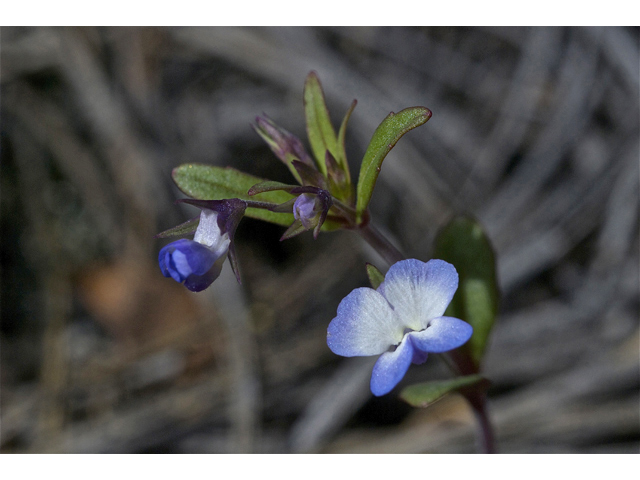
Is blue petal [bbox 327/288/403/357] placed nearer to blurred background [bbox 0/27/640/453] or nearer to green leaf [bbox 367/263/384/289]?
green leaf [bbox 367/263/384/289]

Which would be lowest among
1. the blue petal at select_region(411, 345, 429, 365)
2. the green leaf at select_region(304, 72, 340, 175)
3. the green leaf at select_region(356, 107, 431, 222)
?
the blue petal at select_region(411, 345, 429, 365)

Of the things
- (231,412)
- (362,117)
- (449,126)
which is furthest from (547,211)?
(231,412)

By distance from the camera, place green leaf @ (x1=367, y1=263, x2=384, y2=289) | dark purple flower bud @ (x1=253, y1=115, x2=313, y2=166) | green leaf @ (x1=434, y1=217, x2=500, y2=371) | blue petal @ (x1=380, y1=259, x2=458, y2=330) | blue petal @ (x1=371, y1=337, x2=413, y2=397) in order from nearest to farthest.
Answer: blue petal @ (x1=371, y1=337, x2=413, y2=397) → blue petal @ (x1=380, y1=259, x2=458, y2=330) → green leaf @ (x1=367, y1=263, x2=384, y2=289) → dark purple flower bud @ (x1=253, y1=115, x2=313, y2=166) → green leaf @ (x1=434, y1=217, x2=500, y2=371)

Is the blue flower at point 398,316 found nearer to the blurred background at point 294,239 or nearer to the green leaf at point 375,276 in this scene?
the green leaf at point 375,276

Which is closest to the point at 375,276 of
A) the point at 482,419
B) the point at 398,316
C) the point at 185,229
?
the point at 398,316

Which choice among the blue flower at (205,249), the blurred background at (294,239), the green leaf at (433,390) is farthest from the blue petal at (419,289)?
the blurred background at (294,239)

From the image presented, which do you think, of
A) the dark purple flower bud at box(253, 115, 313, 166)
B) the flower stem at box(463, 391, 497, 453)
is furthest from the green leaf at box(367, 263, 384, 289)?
the flower stem at box(463, 391, 497, 453)

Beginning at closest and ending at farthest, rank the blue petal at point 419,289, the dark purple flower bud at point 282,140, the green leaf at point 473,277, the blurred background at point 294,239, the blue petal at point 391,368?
the blue petal at point 391,368
the blue petal at point 419,289
the dark purple flower bud at point 282,140
the green leaf at point 473,277
the blurred background at point 294,239
